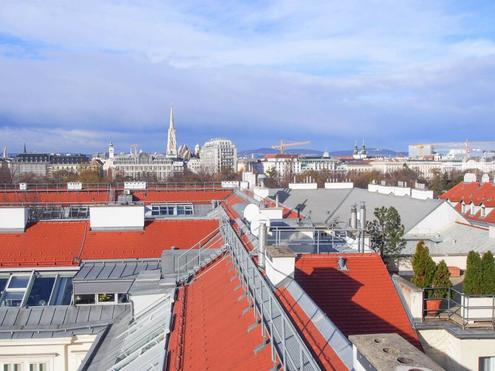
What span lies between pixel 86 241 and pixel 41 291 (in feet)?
14.4

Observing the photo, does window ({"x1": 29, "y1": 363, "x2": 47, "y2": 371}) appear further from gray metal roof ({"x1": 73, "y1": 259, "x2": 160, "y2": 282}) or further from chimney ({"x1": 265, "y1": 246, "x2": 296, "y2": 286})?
chimney ({"x1": 265, "y1": 246, "x2": 296, "y2": 286})

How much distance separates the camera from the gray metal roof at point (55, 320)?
53.4 ft

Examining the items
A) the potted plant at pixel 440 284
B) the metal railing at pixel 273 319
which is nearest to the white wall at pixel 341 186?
the metal railing at pixel 273 319

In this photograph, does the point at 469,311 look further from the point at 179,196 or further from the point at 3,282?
the point at 179,196

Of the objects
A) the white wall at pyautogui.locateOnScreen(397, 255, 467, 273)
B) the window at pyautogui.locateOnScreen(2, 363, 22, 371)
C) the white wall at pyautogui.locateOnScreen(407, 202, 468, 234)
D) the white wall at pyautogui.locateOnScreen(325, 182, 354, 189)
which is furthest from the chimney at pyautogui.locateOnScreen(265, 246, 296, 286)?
the white wall at pyautogui.locateOnScreen(325, 182, 354, 189)

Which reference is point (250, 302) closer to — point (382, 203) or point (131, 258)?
point (131, 258)

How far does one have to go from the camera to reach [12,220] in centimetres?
2348

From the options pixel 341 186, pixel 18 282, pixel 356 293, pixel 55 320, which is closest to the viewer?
pixel 356 293

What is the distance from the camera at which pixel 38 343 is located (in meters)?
15.9

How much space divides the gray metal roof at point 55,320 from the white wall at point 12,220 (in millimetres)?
7052

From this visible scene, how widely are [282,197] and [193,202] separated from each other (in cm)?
1299

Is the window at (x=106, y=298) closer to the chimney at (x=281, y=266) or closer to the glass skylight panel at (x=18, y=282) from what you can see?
the glass skylight panel at (x=18, y=282)

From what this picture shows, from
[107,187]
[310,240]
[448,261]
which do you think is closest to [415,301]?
[310,240]

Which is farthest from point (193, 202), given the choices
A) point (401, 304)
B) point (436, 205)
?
point (401, 304)
